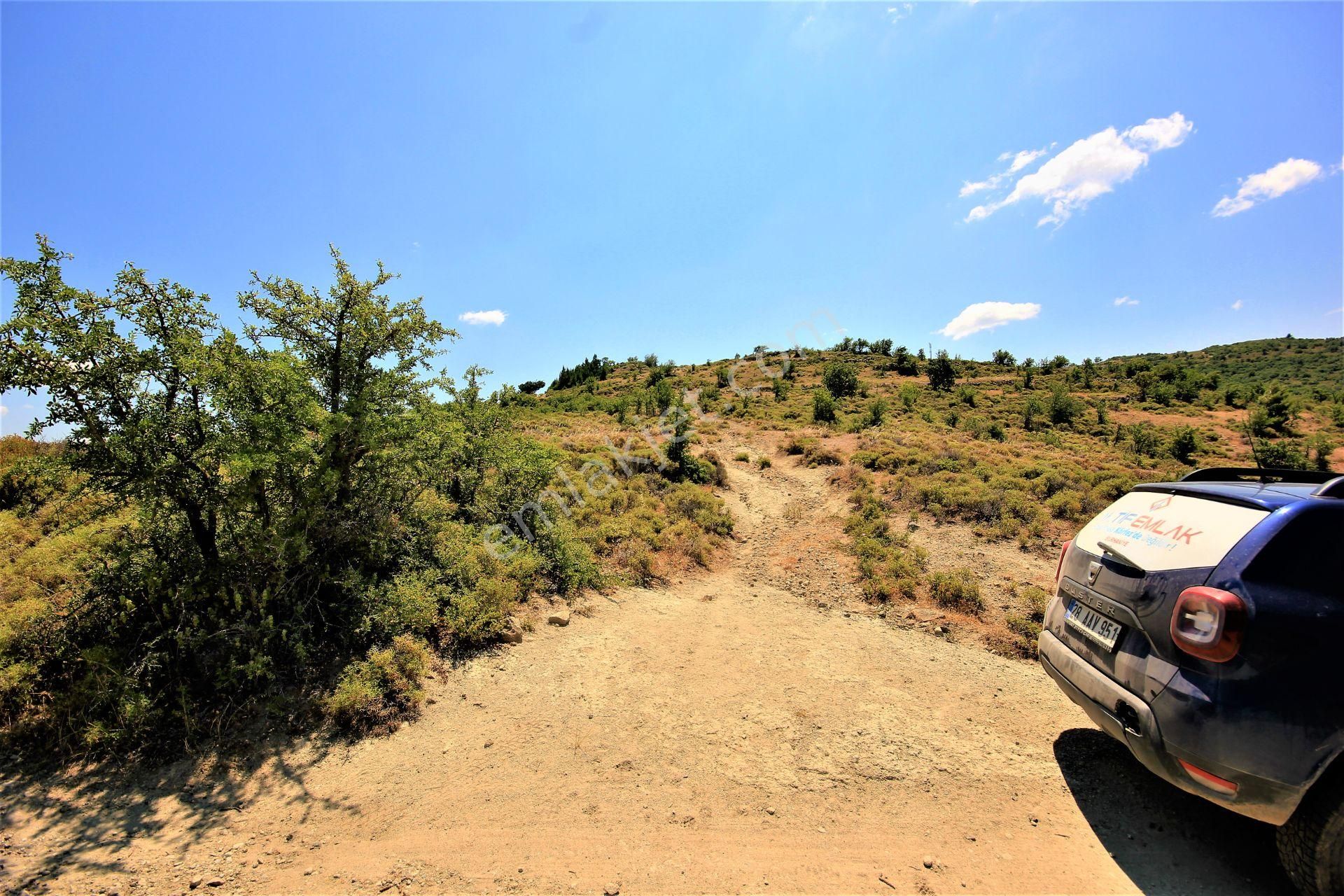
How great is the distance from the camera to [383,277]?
6.67 meters

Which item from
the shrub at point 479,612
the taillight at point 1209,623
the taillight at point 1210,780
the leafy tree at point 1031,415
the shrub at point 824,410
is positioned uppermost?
the shrub at point 824,410

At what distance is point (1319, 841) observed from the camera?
265 cm

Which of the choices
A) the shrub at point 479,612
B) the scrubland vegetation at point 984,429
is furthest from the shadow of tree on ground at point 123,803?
the scrubland vegetation at point 984,429

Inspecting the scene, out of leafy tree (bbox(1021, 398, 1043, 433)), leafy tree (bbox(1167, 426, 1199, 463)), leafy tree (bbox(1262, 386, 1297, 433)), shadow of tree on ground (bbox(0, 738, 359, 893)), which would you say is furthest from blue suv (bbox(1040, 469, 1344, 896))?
leafy tree (bbox(1262, 386, 1297, 433))

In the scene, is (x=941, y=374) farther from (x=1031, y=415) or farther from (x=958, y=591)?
(x=958, y=591)

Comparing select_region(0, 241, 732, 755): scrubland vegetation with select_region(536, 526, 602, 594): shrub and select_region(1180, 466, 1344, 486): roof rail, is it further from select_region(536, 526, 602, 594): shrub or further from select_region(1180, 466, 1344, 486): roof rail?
select_region(1180, 466, 1344, 486): roof rail

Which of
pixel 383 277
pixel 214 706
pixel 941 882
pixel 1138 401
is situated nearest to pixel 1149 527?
pixel 941 882

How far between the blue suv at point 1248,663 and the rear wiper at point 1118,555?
0.02 metres

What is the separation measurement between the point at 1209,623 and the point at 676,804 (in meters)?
3.50

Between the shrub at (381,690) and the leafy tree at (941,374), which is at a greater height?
the leafy tree at (941,374)

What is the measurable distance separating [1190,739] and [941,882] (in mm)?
1607

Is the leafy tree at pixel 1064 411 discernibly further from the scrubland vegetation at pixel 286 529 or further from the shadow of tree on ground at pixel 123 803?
the shadow of tree on ground at pixel 123 803

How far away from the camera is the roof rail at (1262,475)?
345 centimetres

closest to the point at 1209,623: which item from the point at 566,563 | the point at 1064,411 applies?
the point at 566,563
